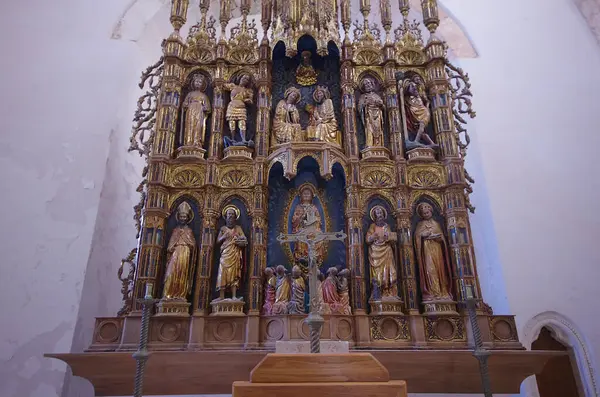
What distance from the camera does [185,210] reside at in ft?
22.8

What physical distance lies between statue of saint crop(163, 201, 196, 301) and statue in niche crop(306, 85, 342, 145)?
8.09 ft

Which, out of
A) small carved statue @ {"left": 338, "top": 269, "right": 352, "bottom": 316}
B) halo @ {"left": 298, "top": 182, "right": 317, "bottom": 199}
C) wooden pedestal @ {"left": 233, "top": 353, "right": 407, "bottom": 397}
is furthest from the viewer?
halo @ {"left": 298, "top": 182, "right": 317, "bottom": 199}

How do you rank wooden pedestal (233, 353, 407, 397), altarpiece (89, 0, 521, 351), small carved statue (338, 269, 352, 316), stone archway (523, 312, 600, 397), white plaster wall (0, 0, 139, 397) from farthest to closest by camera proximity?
stone archway (523, 312, 600, 397) < white plaster wall (0, 0, 139, 397) < small carved statue (338, 269, 352, 316) < altarpiece (89, 0, 521, 351) < wooden pedestal (233, 353, 407, 397)

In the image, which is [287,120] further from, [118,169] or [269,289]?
[118,169]

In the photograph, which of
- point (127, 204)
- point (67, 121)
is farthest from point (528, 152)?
point (67, 121)

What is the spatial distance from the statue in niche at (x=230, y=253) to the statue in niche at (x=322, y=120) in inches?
75.2

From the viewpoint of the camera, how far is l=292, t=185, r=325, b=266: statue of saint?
700 cm

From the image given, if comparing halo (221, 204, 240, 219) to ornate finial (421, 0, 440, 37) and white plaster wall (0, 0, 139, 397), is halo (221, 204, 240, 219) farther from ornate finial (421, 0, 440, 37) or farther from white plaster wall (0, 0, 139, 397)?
ornate finial (421, 0, 440, 37)

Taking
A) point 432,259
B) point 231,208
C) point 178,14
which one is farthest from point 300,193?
point 178,14

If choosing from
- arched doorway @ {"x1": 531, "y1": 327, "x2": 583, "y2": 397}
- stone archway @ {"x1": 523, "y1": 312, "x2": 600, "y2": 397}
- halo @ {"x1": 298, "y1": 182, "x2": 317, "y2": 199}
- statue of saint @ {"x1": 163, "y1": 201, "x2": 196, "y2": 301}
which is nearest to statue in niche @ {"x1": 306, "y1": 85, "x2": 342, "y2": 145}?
halo @ {"x1": 298, "y1": 182, "x2": 317, "y2": 199}

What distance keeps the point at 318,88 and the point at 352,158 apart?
1698mm

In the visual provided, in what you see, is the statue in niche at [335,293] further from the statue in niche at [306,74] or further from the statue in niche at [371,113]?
the statue in niche at [306,74]

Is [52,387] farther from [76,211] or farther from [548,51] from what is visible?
[548,51]

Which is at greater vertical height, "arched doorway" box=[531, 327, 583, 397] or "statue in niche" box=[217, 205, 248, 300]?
"statue in niche" box=[217, 205, 248, 300]
